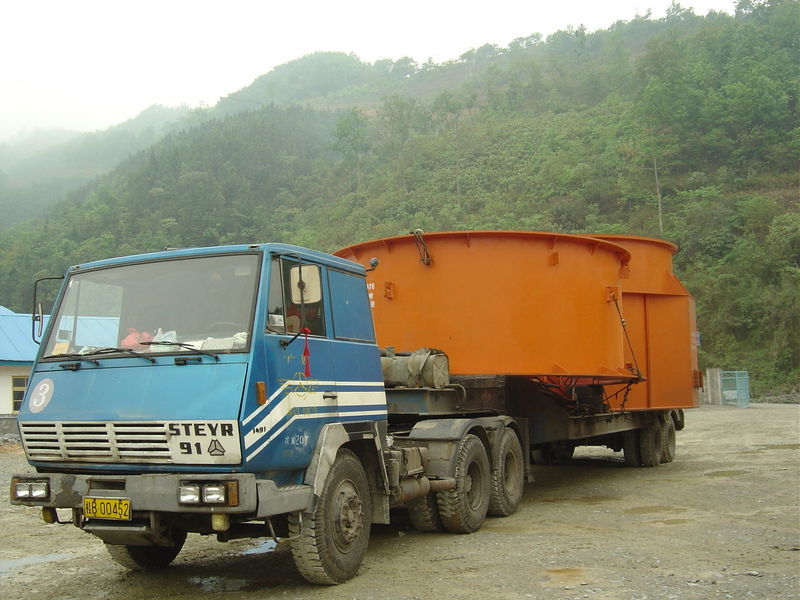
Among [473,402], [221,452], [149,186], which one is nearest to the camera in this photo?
[221,452]

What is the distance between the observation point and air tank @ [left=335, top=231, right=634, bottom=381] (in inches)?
383

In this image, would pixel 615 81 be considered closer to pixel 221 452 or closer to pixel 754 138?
pixel 754 138

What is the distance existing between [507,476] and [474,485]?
927 millimetres

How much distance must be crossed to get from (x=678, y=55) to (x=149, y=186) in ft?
219

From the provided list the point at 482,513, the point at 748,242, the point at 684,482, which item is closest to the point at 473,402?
the point at 482,513

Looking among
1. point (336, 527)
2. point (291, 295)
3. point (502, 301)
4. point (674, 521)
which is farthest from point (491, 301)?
point (336, 527)

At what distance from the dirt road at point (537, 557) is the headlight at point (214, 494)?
1.21 metres

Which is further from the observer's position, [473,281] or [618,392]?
[618,392]

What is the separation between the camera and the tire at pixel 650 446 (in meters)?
14.4

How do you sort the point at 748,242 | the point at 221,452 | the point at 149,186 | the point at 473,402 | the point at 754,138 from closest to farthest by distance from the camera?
1. the point at 221,452
2. the point at 473,402
3. the point at 748,242
4. the point at 754,138
5. the point at 149,186

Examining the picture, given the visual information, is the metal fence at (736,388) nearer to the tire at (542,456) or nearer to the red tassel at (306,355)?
the tire at (542,456)

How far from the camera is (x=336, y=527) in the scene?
20.4ft

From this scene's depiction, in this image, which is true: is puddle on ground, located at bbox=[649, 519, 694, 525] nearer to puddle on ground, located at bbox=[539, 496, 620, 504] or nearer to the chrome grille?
puddle on ground, located at bbox=[539, 496, 620, 504]

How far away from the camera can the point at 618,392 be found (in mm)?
12508
